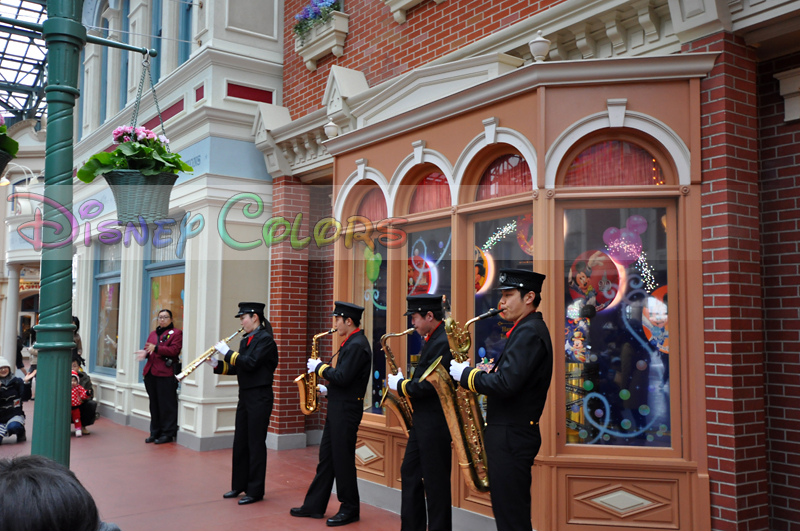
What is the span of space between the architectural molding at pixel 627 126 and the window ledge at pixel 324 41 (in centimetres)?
452

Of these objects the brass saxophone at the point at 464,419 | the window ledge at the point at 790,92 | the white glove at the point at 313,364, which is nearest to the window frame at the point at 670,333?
the brass saxophone at the point at 464,419

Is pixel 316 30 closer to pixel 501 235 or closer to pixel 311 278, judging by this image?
pixel 311 278

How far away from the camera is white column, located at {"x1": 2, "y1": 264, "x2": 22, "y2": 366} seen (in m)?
22.0

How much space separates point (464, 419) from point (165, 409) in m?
7.06

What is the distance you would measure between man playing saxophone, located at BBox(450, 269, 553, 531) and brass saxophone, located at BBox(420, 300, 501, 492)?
0.44m

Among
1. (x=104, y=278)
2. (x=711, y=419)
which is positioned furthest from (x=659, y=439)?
(x=104, y=278)

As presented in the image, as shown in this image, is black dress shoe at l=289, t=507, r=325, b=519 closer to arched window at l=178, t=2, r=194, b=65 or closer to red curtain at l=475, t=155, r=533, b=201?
red curtain at l=475, t=155, r=533, b=201

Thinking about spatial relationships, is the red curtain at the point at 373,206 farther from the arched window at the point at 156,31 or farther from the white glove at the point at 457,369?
the arched window at the point at 156,31

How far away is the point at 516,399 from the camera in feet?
14.7

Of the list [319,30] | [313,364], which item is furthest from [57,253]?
[319,30]

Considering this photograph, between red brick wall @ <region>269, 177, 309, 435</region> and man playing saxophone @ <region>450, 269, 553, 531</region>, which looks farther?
red brick wall @ <region>269, 177, 309, 435</region>

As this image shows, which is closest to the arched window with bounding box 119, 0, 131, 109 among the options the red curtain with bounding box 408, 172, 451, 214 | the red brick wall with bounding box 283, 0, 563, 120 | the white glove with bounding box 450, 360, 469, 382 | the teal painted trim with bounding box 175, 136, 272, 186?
the teal painted trim with bounding box 175, 136, 272, 186

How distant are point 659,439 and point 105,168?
432 cm

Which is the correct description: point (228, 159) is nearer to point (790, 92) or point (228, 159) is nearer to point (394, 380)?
point (394, 380)
